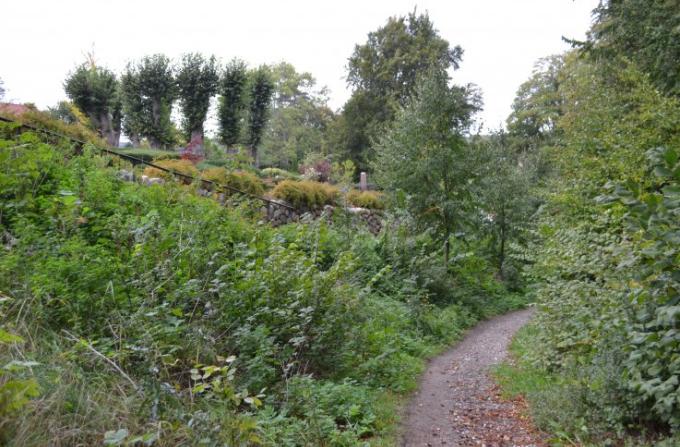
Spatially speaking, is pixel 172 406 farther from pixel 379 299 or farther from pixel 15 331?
pixel 379 299

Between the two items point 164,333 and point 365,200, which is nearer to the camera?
point 164,333

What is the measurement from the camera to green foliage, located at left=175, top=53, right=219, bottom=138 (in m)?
24.0

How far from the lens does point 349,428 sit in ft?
14.3

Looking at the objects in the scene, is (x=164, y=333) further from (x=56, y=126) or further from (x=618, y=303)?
(x=56, y=126)

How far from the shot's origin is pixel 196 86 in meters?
23.9

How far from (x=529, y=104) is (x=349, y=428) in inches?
1611

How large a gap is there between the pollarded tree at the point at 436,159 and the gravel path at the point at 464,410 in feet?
18.6

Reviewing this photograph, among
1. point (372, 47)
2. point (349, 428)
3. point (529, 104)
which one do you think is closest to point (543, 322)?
point (349, 428)

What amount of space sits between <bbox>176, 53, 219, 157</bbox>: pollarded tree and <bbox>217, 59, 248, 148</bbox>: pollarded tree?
0.57m

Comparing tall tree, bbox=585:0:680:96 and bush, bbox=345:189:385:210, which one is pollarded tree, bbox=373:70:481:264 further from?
bush, bbox=345:189:385:210

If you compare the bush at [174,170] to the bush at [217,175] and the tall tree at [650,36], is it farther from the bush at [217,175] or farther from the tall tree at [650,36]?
the tall tree at [650,36]

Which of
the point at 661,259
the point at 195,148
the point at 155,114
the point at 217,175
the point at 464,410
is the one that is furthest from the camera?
the point at 155,114

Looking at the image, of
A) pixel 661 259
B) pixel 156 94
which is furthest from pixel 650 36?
pixel 156 94

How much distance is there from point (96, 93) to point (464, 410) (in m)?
24.4
